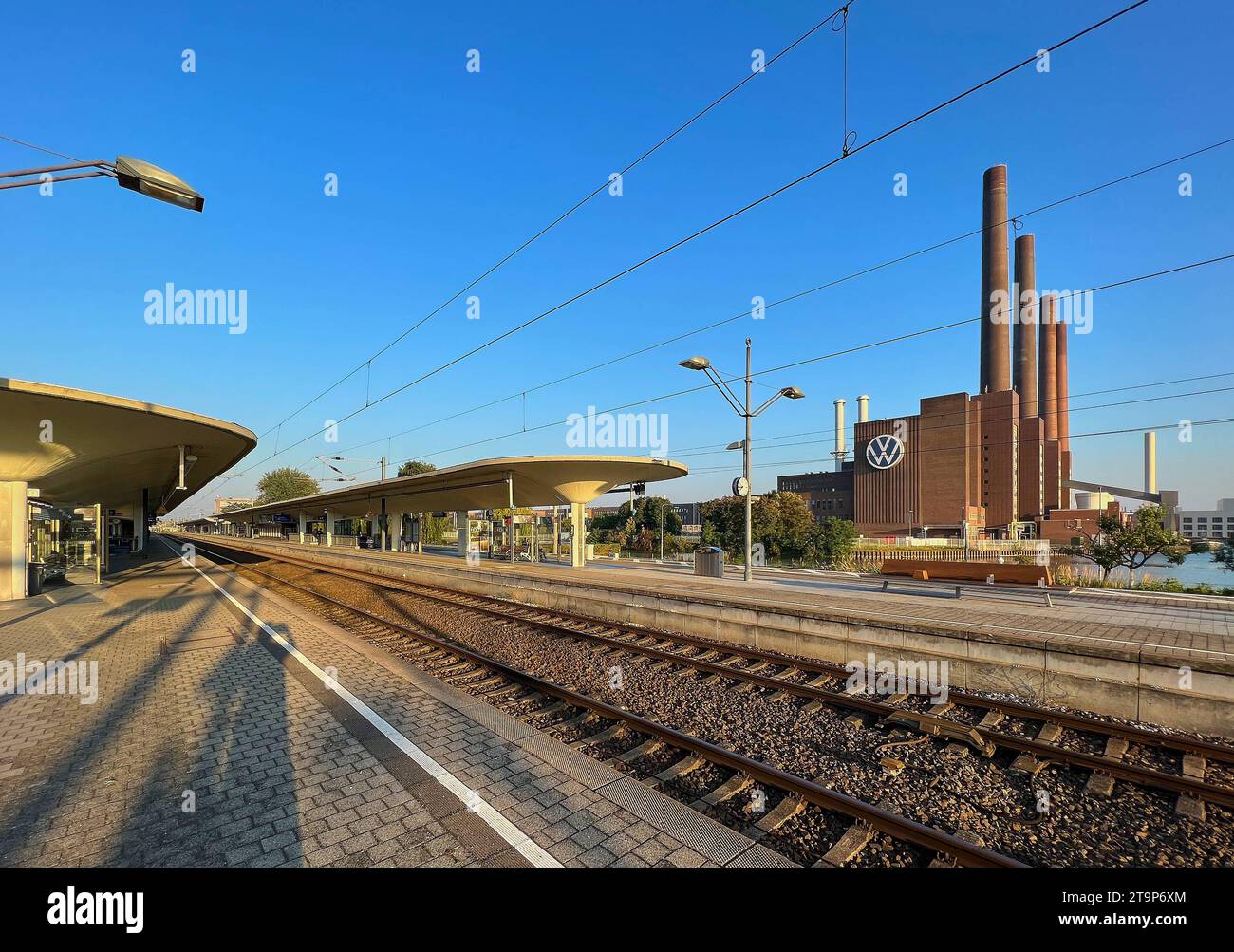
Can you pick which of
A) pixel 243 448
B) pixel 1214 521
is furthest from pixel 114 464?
pixel 1214 521

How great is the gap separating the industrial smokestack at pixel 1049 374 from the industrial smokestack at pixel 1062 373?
633 millimetres

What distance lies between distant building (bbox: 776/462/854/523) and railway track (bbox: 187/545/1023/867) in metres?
94.8

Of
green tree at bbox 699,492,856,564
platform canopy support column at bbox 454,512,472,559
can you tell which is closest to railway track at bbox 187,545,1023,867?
platform canopy support column at bbox 454,512,472,559

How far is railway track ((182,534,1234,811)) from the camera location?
5223 millimetres

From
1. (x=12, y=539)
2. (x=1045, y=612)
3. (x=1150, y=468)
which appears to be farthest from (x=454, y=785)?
(x=1150, y=468)

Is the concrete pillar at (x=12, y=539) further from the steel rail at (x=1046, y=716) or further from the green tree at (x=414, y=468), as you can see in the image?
the green tree at (x=414, y=468)

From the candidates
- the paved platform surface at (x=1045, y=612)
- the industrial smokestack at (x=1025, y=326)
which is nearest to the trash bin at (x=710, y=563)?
the paved platform surface at (x=1045, y=612)

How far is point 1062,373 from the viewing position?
4102 inches

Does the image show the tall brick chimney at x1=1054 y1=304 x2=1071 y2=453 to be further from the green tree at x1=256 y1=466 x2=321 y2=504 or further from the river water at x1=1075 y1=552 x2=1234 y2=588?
the green tree at x1=256 y1=466 x2=321 y2=504

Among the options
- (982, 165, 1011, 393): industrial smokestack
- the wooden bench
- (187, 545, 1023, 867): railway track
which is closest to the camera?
(187, 545, 1023, 867): railway track

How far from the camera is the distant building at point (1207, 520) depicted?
10394 cm

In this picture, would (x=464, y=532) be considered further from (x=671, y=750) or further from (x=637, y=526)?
(x=637, y=526)
